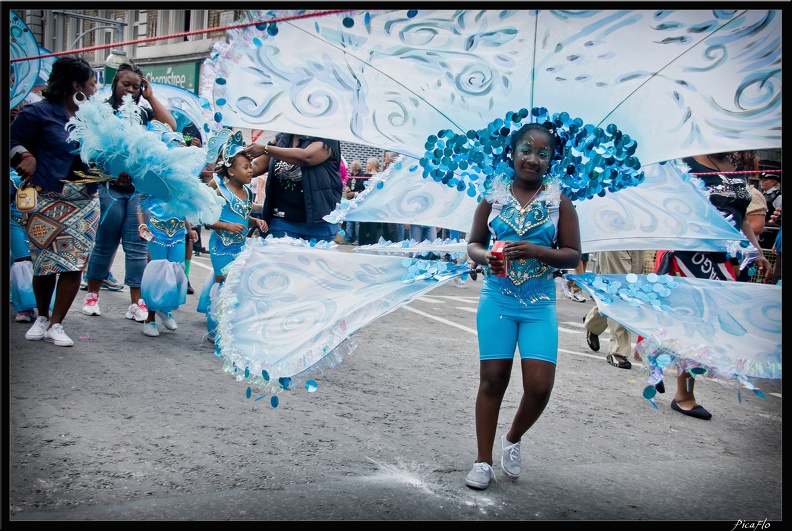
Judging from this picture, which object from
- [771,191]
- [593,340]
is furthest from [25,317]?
[771,191]

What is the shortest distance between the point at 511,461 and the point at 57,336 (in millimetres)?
3678

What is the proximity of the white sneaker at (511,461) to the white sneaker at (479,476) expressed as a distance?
0.15 meters

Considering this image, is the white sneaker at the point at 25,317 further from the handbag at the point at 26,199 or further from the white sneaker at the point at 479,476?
the white sneaker at the point at 479,476

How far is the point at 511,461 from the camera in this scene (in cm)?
386

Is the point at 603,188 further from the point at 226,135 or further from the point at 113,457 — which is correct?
the point at 226,135

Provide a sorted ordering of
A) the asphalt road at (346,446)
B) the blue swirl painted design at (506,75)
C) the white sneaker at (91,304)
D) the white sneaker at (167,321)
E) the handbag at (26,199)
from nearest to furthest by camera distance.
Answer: the asphalt road at (346,446) → the blue swirl painted design at (506,75) → the handbag at (26,199) → the white sneaker at (167,321) → the white sneaker at (91,304)

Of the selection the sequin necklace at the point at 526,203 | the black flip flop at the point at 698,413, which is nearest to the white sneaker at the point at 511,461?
the sequin necklace at the point at 526,203

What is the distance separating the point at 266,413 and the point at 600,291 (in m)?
2.14

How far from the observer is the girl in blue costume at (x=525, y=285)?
366 cm

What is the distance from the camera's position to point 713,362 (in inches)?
135

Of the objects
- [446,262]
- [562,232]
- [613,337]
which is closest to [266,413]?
[446,262]

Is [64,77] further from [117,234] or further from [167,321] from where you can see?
[167,321]

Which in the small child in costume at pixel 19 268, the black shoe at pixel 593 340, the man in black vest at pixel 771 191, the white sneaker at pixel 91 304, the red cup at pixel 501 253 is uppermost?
the man in black vest at pixel 771 191

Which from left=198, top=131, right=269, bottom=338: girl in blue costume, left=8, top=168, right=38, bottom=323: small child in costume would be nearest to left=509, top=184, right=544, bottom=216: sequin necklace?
left=198, top=131, right=269, bottom=338: girl in blue costume
